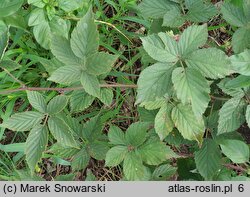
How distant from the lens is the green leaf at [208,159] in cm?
148

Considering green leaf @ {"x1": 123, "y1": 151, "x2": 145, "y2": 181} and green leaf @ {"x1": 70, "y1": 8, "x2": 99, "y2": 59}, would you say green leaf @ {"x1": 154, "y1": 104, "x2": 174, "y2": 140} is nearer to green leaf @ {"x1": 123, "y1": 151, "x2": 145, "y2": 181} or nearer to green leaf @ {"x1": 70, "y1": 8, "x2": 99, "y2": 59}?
green leaf @ {"x1": 123, "y1": 151, "x2": 145, "y2": 181}

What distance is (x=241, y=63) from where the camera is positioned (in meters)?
1.27

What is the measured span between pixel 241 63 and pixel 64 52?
60 centimetres

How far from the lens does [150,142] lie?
4.85ft

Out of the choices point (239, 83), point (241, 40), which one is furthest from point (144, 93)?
point (241, 40)

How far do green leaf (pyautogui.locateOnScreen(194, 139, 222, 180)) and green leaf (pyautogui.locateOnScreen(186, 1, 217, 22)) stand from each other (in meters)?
0.48

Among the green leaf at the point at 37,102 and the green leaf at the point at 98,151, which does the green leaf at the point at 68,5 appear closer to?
the green leaf at the point at 37,102

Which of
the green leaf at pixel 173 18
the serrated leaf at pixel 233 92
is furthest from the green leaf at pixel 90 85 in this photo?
the serrated leaf at pixel 233 92

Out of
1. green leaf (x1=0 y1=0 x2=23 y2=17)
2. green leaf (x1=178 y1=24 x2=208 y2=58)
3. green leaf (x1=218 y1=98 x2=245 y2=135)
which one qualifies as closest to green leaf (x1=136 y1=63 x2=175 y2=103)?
green leaf (x1=178 y1=24 x2=208 y2=58)

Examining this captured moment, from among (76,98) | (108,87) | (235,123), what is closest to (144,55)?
(108,87)

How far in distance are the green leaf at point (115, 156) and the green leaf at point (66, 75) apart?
0.31m

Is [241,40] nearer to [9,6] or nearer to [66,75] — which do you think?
[66,75]

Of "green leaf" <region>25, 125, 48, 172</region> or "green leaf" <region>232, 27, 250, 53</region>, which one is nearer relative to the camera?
"green leaf" <region>25, 125, 48, 172</region>

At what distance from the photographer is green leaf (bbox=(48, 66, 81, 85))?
1308 millimetres
